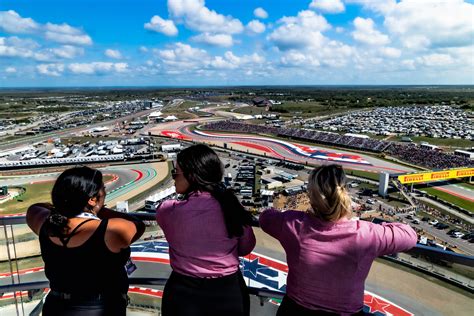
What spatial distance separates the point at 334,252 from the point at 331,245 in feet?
0.17

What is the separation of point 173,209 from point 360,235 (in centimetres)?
136

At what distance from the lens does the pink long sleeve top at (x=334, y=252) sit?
2285 mm

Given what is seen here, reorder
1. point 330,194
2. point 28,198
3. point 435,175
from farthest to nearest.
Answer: point 435,175 → point 28,198 → point 330,194

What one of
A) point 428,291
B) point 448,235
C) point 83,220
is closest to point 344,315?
point 83,220

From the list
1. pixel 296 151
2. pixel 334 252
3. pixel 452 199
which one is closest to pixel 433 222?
pixel 452 199

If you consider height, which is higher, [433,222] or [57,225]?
[57,225]

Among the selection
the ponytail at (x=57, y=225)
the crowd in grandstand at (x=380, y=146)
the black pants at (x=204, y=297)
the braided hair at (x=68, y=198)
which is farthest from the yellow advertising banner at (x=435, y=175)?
the ponytail at (x=57, y=225)

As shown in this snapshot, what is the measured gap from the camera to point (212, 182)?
103 inches

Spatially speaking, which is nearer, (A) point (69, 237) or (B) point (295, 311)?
(A) point (69, 237)

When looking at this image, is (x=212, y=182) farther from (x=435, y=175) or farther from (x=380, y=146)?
(x=380, y=146)

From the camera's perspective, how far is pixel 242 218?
2547 mm

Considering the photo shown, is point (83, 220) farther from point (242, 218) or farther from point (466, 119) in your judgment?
point (466, 119)

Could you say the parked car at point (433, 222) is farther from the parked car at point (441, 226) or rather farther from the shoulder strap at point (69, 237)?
the shoulder strap at point (69, 237)

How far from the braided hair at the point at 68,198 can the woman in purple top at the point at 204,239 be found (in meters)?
0.56
